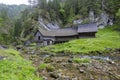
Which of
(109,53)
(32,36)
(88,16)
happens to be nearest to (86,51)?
(109,53)

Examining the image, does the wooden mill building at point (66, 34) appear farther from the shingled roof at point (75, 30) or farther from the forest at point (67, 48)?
the forest at point (67, 48)

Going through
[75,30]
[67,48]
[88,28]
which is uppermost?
[88,28]

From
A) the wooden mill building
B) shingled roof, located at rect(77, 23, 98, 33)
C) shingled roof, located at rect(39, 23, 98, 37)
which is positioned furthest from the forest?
shingled roof, located at rect(77, 23, 98, 33)

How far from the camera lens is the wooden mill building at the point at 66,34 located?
56562 millimetres

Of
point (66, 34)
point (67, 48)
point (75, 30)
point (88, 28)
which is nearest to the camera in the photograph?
point (67, 48)

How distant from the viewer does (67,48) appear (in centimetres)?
4025

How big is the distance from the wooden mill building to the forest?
1.31 m

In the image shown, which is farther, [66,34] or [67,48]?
[66,34]

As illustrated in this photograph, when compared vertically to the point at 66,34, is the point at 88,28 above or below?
above

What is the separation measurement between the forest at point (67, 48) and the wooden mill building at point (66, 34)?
1.31 metres

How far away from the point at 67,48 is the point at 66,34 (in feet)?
66.1

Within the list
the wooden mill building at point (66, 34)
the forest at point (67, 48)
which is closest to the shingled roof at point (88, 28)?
the wooden mill building at point (66, 34)

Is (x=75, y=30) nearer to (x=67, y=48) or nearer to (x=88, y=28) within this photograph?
(x=88, y=28)

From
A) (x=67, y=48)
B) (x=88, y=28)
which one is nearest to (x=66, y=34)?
(x=88, y=28)
